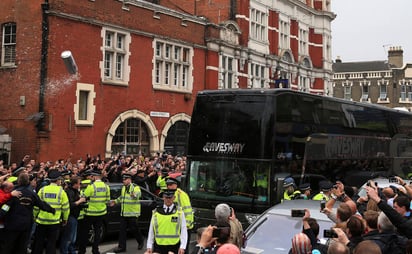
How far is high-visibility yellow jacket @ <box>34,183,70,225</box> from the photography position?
31.0 feet

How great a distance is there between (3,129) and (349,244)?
62.4 feet

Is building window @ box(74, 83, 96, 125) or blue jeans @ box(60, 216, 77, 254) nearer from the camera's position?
blue jeans @ box(60, 216, 77, 254)

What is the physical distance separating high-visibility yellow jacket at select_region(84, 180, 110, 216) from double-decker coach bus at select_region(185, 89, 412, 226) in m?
2.29

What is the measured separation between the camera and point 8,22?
21297mm

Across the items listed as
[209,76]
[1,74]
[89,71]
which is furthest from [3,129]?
[209,76]

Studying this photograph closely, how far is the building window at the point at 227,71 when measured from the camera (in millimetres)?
30047

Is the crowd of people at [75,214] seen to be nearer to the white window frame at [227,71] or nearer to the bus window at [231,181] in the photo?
the bus window at [231,181]

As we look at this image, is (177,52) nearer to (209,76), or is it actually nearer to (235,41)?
(209,76)

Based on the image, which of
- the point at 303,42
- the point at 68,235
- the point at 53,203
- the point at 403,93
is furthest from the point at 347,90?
the point at 53,203

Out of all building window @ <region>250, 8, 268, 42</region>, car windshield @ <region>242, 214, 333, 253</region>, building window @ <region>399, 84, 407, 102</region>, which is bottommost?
car windshield @ <region>242, 214, 333, 253</region>

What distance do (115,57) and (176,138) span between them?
6.25 metres

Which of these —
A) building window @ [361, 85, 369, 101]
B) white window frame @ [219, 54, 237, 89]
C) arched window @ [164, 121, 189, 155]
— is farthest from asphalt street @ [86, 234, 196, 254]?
building window @ [361, 85, 369, 101]

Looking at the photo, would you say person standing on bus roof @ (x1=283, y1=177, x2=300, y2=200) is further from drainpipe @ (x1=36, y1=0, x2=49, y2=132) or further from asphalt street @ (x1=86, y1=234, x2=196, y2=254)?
drainpipe @ (x1=36, y1=0, x2=49, y2=132)

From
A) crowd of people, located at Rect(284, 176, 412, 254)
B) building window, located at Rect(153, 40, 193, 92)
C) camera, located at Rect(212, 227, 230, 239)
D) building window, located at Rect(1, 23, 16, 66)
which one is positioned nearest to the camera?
crowd of people, located at Rect(284, 176, 412, 254)
